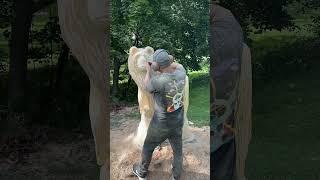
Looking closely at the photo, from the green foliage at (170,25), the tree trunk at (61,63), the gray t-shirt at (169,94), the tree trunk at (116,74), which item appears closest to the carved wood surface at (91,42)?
the tree trunk at (116,74)

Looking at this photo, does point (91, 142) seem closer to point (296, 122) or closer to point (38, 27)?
point (38, 27)

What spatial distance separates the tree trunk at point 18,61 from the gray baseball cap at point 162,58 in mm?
1704

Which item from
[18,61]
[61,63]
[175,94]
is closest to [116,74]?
[175,94]

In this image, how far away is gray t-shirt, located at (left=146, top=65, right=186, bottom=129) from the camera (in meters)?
3.28

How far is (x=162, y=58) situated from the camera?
325 cm

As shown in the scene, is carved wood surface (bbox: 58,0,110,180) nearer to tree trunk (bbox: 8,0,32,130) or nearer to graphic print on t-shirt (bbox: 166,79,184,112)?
graphic print on t-shirt (bbox: 166,79,184,112)

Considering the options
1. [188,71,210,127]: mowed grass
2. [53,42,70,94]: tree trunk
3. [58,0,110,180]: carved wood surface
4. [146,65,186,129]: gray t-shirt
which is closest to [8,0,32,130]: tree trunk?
[53,42,70,94]: tree trunk

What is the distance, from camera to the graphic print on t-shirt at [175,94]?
10.8 feet

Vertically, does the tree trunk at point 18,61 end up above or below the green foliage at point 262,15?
below

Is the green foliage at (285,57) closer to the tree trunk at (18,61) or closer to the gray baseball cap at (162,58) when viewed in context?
the gray baseball cap at (162,58)

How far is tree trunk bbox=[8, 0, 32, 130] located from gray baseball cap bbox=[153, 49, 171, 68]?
5.59 feet

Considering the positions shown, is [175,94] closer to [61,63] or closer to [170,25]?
[170,25]

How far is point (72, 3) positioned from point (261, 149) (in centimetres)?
188

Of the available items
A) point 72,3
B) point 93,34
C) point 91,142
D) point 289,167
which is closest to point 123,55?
point 93,34
